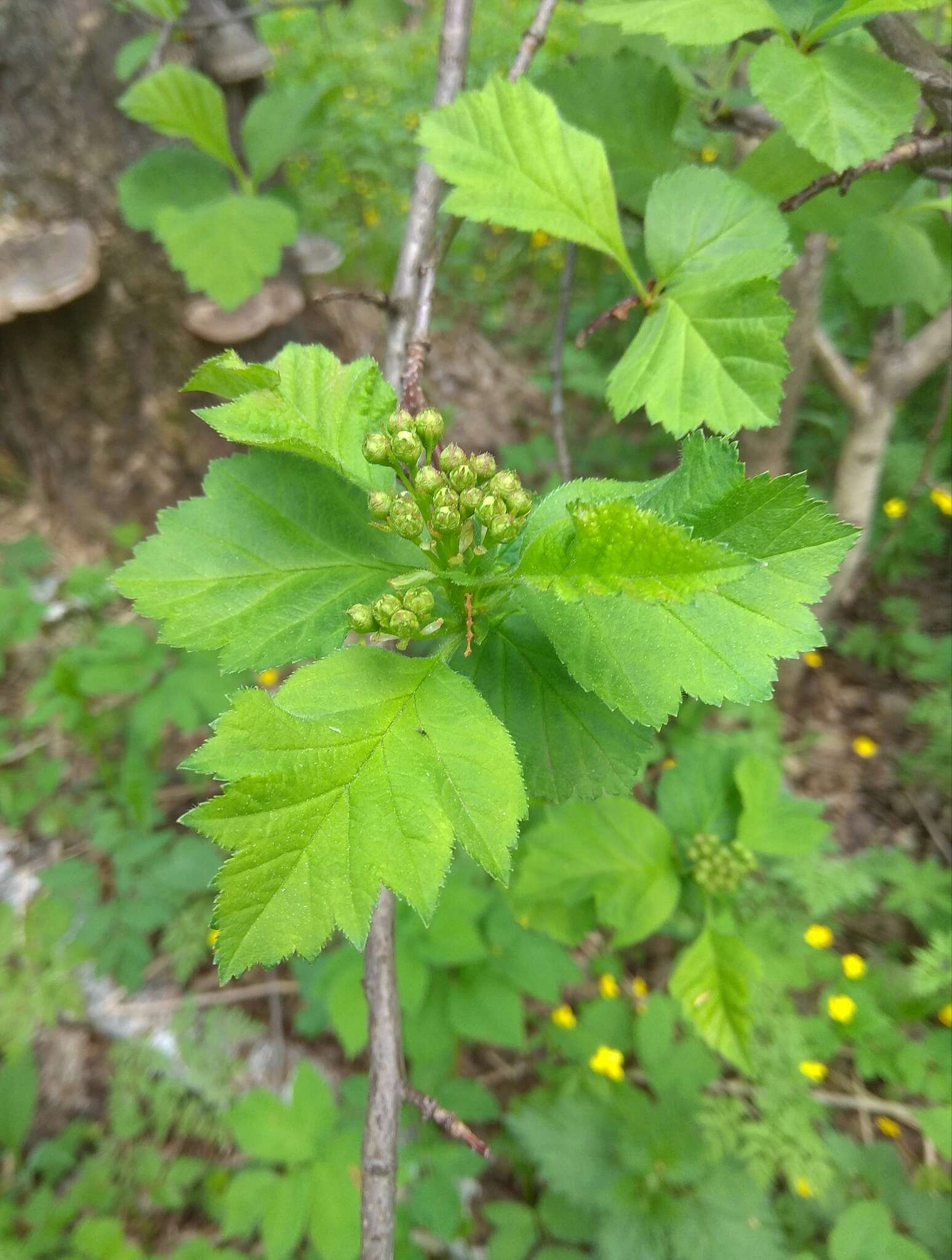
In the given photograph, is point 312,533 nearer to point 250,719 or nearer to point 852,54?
point 250,719

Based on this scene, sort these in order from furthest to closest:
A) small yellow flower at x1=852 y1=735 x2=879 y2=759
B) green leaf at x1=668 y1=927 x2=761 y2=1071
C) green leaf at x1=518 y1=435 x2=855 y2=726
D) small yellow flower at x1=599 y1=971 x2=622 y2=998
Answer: small yellow flower at x1=852 y1=735 x2=879 y2=759 < small yellow flower at x1=599 y1=971 x2=622 y2=998 < green leaf at x1=668 y1=927 x2=761 y2=1071 < green leaf at x1=518 y1=435 x2=855 y2=726

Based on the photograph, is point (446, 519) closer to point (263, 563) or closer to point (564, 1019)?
point (263, 563)

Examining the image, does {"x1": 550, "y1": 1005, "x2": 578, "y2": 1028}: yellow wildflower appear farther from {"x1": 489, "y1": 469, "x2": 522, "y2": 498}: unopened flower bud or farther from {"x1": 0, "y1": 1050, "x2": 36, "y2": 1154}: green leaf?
{"x1": 489, "y1": 469, "x2": 522, "y2": 498}: unopened flower bud

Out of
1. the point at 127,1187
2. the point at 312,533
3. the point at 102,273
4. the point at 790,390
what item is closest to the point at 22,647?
the point at 102,273

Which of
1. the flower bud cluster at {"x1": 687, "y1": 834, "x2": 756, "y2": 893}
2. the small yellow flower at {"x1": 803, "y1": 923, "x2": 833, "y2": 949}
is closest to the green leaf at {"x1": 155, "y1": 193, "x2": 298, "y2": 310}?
the flower bud cluster at {"x1": 687, "y1": 834, "x2": 756, "y2": 893}

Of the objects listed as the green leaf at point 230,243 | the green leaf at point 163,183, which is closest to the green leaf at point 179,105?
the green leaf at point 230,243

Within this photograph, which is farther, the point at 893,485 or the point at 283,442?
the point at 893,485
